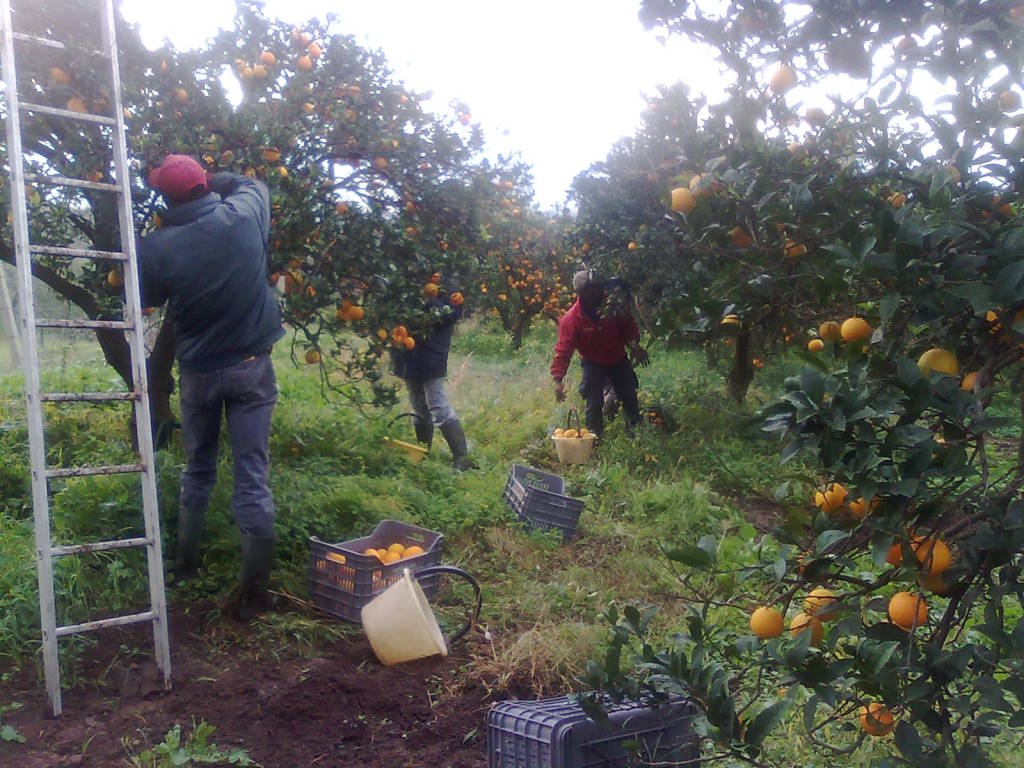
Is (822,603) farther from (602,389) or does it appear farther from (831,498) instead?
(602,389)

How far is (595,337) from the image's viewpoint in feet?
26.0

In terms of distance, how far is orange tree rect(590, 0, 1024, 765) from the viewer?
1558 mm

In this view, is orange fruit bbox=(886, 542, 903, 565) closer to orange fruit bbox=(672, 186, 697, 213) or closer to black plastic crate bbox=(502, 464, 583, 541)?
orange fruit bbox=(672, 186, 697, 213)

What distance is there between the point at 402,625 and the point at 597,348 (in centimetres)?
450

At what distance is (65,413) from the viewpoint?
6223 mm

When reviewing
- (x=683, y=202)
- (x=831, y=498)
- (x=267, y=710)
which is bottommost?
(x=267, y=710)

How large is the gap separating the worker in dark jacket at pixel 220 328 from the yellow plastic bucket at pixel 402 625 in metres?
0.59

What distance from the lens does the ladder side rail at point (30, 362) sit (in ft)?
10.6

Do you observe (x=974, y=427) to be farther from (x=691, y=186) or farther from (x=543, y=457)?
(x=543, y=457)

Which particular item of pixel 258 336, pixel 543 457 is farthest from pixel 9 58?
pixel 543 457

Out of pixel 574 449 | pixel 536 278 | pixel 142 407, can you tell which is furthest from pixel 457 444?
pixel 536 278

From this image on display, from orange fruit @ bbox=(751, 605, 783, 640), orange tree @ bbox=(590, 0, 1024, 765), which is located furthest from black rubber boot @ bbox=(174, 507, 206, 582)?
orange fruit @ bbox=(751, 605, 783, 640)

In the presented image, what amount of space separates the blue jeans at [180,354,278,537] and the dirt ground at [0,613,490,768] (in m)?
0.59

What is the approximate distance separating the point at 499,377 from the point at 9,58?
10.2 meters
